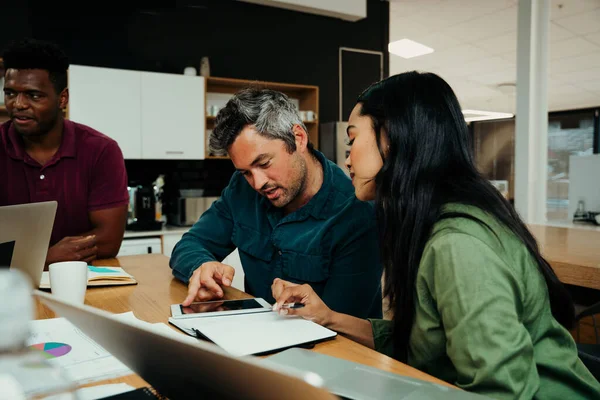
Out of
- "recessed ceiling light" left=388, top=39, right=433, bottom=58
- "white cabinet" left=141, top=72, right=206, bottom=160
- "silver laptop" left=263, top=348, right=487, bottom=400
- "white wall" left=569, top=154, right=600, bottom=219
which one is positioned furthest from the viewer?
"recessed ceiling light" left=388, top=39, right=433, bottom=58

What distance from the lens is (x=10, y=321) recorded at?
43cm

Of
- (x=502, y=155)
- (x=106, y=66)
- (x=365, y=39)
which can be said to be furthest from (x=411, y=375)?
(x=502, y=155)

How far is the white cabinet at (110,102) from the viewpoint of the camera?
3.93 metres

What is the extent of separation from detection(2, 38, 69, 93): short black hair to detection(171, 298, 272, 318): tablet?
1355mm

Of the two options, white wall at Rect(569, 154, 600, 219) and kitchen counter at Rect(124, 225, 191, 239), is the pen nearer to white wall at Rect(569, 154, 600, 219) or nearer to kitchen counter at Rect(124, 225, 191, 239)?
kitchen counter at Rect(124, 225, 191, 239)

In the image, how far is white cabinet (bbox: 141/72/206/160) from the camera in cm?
→ 424

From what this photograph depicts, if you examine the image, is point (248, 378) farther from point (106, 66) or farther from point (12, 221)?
point (106, 66)

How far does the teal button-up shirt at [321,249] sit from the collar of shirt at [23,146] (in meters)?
0.74

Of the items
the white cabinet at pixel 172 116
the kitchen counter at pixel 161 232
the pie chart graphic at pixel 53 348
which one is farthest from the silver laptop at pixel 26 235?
the white cabinet at pixel 172 116

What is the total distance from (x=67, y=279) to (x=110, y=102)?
3.15 meters

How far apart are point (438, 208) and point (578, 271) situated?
1.35 m

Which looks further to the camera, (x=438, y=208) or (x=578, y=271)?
(x=578, y=271)

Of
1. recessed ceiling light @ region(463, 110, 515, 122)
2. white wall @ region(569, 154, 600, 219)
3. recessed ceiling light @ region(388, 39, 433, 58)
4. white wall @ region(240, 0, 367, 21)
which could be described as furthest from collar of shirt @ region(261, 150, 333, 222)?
recessed ceiling light @ region(463, 110, 515, 122)

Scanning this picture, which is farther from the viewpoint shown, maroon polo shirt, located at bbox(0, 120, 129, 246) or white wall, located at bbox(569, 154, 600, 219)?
white wall, located at bbox(569, 154, 600, 219)
